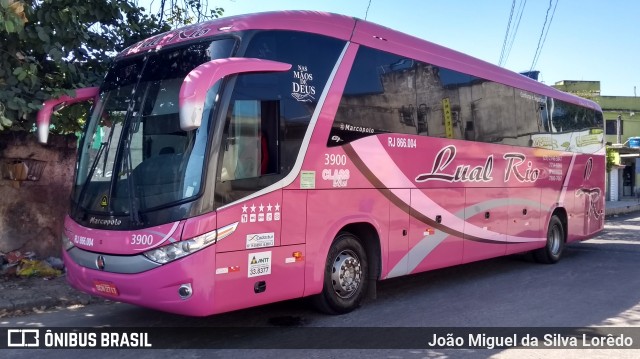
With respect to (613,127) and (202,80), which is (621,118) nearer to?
(613,127)

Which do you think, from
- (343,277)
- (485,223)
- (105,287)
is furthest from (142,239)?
(485,223)

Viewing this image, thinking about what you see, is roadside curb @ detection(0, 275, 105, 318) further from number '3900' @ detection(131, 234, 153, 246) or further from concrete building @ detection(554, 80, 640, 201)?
concrete building @ detection(554, 80, 640, 201)

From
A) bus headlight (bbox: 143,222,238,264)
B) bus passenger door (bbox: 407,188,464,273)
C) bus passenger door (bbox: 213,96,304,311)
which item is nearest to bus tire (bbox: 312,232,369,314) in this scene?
bus passenger door (bbox: 213,96,304,311)

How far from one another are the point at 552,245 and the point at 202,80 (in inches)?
365

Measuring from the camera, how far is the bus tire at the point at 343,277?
21.9 feet

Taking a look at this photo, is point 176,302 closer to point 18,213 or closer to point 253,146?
point 253,146

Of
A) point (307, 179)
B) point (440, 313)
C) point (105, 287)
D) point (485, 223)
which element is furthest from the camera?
point (485, 223)

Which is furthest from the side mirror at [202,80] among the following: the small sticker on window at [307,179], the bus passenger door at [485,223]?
the bus passenger door at [485,223]

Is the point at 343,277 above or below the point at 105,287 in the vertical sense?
below

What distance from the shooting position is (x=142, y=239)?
5301 millimetres

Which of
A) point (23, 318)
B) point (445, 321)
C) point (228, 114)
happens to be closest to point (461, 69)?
point (445, 321)

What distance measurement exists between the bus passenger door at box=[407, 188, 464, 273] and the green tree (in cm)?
501

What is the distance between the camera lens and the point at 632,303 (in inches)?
310

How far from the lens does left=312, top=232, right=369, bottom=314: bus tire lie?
21.9 ft
